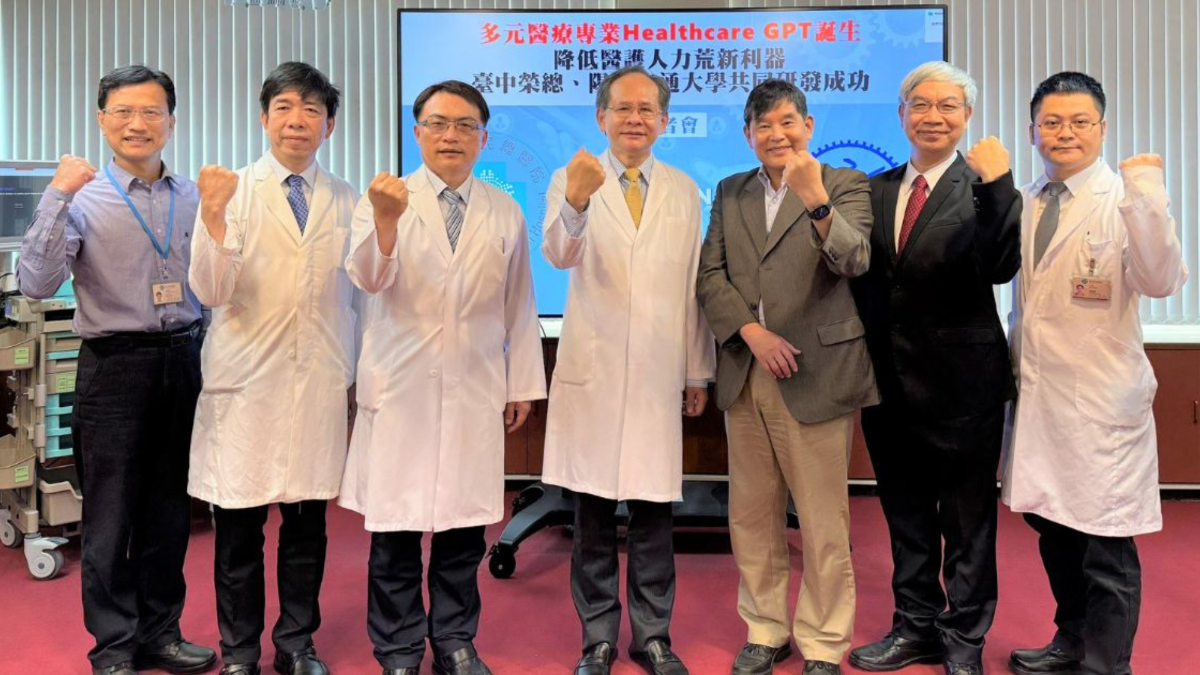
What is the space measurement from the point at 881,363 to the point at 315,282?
147 cm

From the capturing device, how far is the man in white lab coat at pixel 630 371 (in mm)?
2424

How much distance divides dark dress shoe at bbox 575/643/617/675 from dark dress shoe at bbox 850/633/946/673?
68 centimetres

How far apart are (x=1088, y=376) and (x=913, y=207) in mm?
586

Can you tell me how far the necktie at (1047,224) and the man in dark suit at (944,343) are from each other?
12 centimetres

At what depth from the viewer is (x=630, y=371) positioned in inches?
95.6

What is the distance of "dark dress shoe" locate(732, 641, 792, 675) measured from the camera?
2459mm

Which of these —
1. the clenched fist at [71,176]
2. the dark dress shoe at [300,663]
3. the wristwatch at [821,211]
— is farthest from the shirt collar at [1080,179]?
the clenched fist at [71,176]

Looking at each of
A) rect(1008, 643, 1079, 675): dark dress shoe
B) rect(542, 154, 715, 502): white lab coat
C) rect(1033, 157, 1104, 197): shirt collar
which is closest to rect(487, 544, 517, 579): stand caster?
rect(542, 154, 715, 502): white lab coat

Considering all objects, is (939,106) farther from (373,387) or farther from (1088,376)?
(373,387)

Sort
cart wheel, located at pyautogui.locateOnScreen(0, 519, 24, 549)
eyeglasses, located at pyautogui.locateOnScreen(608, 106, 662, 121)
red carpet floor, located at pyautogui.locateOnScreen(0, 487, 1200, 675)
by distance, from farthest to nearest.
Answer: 1. cart wheel, located at pyautogui.locateOnScreen(0, 519, 24, 549)
2. red carpet floor, located at pyautogui.locateOnScreen(0, 487, 1200, 675)
3. eyeglasses, located at pyautogui.locateOnScreen(608, 106, 662, 121)

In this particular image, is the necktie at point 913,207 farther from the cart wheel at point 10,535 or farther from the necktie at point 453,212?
the cart wheel at point 10,535

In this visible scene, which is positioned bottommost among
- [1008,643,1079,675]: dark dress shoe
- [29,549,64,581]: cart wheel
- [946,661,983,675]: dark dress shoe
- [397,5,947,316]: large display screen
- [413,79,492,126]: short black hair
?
[1008,643,1079,675]: dark dress shoe

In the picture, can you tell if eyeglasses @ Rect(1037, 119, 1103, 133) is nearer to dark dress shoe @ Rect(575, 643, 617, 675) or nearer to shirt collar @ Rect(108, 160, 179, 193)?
dark dress shoe @ Rect(575, 643, 617, 675)

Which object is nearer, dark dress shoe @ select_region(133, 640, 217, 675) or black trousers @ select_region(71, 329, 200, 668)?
black trousers @ select_region(71, 329, 200, 668)
